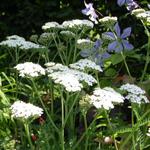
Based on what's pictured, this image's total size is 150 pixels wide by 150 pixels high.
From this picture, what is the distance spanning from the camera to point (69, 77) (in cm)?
208

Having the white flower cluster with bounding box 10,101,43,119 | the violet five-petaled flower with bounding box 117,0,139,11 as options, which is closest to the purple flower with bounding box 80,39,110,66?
the violet five-petaled flower with bounding box 117,0,139,11

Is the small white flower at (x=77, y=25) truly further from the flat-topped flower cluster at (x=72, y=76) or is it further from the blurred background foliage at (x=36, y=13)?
the blurred background foliage at (x=36, y=13)

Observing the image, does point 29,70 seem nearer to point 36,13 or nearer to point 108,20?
point 108,20

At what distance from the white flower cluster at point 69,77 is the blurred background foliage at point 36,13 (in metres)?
2.13

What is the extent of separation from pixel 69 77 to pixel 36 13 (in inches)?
102

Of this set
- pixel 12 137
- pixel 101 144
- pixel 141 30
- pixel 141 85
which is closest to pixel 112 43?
pixel 141 85

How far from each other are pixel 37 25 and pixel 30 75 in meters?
2.51

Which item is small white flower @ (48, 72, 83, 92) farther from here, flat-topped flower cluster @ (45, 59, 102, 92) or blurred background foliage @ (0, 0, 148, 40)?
blurred background foliage @ (0, 0, 148, 40)

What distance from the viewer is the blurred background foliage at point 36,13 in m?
4.39

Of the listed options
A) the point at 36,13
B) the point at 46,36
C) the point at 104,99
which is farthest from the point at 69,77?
the point at 36,13

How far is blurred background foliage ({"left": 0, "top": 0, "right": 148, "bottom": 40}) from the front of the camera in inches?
173

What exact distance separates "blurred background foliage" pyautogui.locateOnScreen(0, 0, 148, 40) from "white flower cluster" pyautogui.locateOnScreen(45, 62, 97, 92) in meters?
2.13

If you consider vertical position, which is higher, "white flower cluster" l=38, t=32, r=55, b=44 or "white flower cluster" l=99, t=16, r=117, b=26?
"white flower cluster" l=99, t=16, r=117, b=26

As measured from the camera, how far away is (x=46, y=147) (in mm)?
2443
